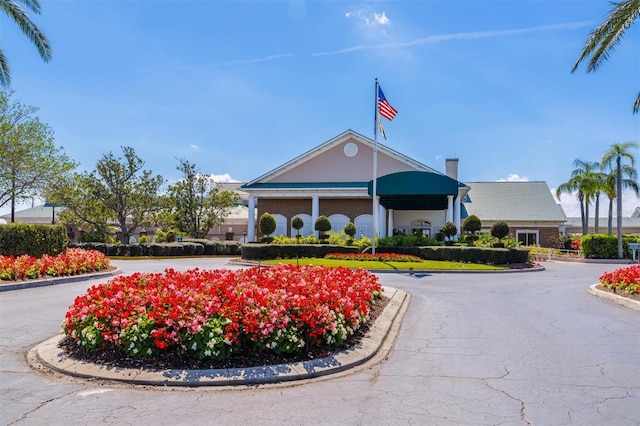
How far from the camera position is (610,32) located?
1396cm

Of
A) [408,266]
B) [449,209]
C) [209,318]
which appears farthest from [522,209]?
[209,318]

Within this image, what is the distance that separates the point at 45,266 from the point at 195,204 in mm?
25422

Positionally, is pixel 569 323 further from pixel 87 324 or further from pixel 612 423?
pixel 87 324

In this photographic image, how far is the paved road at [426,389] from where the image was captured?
448 cm

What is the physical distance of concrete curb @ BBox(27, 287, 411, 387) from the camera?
5.37m

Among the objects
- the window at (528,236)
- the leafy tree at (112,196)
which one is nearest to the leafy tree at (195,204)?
the leafy tree at (112,196)

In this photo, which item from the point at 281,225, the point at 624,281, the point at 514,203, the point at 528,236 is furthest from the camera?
the point at 514,203

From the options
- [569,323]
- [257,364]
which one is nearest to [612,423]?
[257,364]

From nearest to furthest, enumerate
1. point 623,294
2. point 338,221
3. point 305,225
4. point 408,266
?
point 623,294
point 408,266
point 338,221
point 305,225

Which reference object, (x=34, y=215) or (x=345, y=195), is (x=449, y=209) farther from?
(x=34, y=215)

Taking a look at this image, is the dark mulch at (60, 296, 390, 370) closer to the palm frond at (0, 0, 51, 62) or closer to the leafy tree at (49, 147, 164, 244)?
the palm frond at (0, 0, 51, 62)

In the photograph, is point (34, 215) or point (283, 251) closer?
point (283, 251)

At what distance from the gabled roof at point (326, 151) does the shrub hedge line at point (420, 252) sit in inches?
404

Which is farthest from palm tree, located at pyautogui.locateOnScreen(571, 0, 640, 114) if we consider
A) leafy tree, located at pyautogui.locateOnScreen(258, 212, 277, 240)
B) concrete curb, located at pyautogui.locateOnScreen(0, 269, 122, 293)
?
leafy tree, located at pyautogui.locateOnScreen(258, 212, 277, 240)
